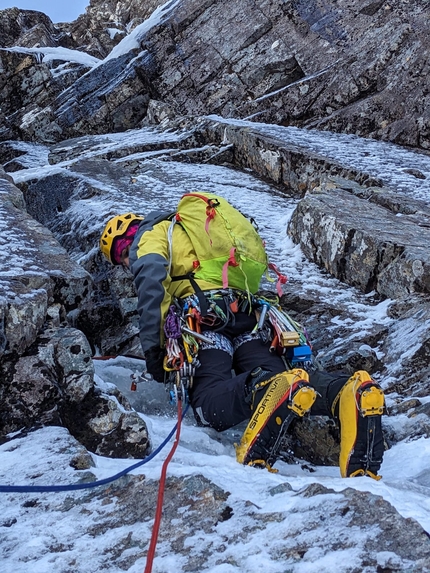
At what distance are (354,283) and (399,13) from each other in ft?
39.8

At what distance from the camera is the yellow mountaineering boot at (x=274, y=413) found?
10.4 feet

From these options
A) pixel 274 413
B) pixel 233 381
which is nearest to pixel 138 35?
pixel 233 381

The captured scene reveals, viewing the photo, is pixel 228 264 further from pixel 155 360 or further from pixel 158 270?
pixel 155 360

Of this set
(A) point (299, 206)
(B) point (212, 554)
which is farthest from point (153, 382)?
(A) point (299, 206)

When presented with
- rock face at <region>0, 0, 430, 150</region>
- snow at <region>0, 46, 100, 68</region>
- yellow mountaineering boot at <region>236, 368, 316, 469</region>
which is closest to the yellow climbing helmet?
yellow mountaineering boot at <region>236, 368, 316, 469</region>

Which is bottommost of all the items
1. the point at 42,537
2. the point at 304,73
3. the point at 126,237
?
the point at 42,537

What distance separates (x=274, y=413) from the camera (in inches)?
128

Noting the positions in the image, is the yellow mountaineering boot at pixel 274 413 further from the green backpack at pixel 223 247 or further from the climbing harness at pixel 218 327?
the green backpack at pixel 223 247

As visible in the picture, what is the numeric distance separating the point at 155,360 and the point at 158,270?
756 mm

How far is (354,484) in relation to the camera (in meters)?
2.47

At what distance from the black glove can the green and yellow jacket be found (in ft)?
0.14

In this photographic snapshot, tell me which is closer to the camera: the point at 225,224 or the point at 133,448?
the point at 133,448

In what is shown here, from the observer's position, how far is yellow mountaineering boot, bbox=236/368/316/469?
3.17 meters

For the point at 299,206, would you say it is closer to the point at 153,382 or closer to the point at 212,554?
the point at 153,382
